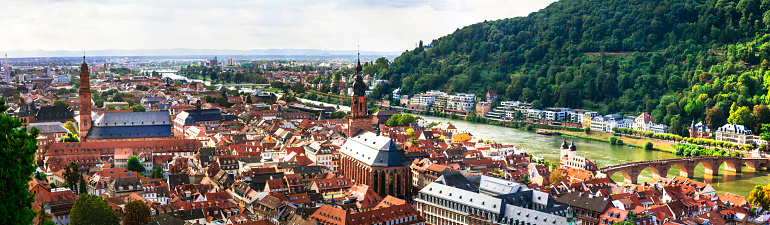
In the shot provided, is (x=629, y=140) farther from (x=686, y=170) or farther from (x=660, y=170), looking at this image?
(x=660, y=170)

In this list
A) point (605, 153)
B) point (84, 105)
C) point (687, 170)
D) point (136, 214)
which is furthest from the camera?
point (605, 153)

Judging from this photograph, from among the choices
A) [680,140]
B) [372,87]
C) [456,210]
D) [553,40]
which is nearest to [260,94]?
[372,87]

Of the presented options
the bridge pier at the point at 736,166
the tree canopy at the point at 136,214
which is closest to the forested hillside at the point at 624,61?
the bridge pier at the point at 736,166

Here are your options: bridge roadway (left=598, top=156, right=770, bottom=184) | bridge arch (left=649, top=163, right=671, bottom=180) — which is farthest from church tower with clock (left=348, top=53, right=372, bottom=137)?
bridge arch (left=649, top=163, right=671, bottom=180)

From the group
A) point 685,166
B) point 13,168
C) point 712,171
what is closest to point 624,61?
point 712,171

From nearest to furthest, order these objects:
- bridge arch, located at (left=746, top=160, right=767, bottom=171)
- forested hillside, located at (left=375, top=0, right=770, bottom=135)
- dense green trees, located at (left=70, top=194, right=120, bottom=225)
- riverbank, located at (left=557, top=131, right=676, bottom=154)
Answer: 1. dense green trees, located at (left=70, top=194, right=120, bottom=225)
2. bridge arch, located at (left=746, top=160, right=767, bottom=171)
3. riverbank, located at (left=557, top=131, right=676, bottom=154)
4. forested hillside, located at (left=375, top=0, right=770, bottom=135)

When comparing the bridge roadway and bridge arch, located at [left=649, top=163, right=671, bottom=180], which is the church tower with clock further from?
bridge arch, located at [left=649, top=163, right=671, bottom=180]
